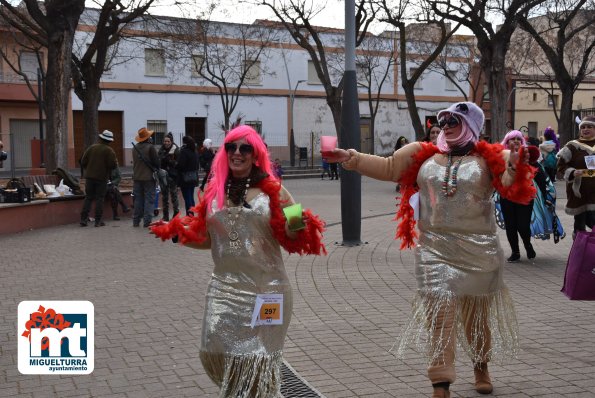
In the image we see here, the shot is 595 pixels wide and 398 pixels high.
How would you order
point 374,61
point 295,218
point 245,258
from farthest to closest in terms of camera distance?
1. point 374,61
2. point 245,258
3. point 295,218

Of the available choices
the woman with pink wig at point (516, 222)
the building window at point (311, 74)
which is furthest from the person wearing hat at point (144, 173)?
the building window at point (311, 74)

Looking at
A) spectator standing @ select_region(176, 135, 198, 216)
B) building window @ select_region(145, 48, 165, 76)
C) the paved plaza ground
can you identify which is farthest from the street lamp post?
the paved plaza ground

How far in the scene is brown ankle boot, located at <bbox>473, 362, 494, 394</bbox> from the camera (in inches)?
169

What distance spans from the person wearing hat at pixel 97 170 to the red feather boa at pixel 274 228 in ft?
31.5

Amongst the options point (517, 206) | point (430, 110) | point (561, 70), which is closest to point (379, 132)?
point (430, 110)

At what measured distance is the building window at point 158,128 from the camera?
37438mm

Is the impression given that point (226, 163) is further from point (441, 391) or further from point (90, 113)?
point (90, 113)

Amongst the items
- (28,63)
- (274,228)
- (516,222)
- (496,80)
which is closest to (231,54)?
(28,63)

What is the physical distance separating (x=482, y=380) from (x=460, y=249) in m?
0.90

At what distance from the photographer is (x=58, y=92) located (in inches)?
635

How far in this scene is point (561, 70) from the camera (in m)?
26.6

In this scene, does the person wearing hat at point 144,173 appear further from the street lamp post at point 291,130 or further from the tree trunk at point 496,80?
the street lamp post at point 291,130

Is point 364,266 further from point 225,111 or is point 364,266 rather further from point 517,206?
point 225,111

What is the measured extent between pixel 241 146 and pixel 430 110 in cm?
4530
